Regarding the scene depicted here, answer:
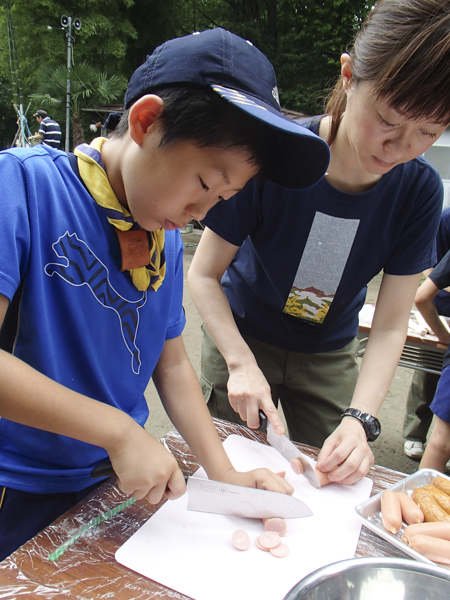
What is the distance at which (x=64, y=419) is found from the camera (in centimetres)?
83

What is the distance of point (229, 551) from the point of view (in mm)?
945

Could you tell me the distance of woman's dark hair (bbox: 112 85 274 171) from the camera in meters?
0.84

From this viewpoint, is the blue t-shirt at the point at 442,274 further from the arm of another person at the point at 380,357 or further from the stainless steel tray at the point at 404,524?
the stainless steel tray at the point at 404,524

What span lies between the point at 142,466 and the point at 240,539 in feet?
0.92

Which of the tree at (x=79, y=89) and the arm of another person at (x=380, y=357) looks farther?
the tree at (x=79, y=89)

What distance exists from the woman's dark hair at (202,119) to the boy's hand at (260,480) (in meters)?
0.79

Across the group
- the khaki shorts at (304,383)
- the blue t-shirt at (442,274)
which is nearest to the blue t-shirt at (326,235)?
the khaki shorts at (304,383)

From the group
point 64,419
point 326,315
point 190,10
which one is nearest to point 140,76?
point 64,419

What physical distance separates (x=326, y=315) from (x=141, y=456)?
0.90 metres

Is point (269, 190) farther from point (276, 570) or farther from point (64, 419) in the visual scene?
point (276, 570)

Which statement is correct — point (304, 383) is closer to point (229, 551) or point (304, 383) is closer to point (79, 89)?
point (229, 551)

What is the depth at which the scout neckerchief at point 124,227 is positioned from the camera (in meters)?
0.99

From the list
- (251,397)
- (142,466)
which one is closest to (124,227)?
(142,466)

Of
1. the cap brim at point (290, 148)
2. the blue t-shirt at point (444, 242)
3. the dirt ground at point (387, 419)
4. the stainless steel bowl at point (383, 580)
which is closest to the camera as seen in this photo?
the stainless steel bowl at point (383, 580)
